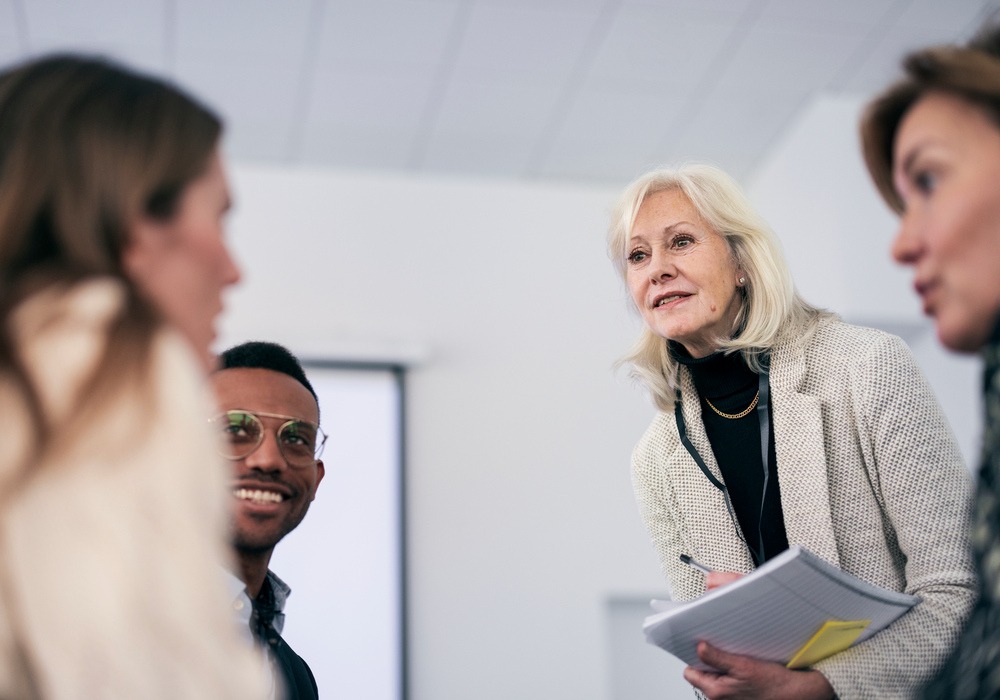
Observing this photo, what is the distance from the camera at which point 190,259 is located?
1014 millimetres

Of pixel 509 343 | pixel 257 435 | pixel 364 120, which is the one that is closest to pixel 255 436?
pixel 257 435

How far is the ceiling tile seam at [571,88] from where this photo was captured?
15.5 ft

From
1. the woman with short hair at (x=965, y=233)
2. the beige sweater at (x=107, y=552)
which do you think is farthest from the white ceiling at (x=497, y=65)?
the beige sweater at (x=107, y=552)

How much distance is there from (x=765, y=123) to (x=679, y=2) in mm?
1204

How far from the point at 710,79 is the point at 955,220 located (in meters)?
4.28

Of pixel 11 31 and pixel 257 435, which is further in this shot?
pixel 11 31

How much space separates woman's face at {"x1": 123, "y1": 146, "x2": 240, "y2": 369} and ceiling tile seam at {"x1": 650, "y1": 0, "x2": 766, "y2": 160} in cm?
416

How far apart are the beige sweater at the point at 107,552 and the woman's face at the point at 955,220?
79 cm

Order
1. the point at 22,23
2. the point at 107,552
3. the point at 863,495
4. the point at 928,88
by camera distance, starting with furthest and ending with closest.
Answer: the point at 22,23, the point at 863,495, the point at 928,88, the point at 107,552

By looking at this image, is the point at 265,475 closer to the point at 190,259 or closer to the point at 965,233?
the point at 190,259

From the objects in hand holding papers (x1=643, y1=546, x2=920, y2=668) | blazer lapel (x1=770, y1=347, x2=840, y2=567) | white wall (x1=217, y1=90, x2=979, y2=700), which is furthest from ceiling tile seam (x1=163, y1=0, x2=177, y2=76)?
hand holding papers (x1=643, y1=546, x2=920, y2=668)

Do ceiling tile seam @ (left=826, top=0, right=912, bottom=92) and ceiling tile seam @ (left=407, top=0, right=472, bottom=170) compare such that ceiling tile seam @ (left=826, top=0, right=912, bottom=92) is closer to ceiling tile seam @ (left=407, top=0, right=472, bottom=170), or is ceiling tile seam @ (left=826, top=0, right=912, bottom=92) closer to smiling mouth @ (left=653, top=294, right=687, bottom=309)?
ceiling tile seam @ (left=407, top=0, right=472, bottom=170)

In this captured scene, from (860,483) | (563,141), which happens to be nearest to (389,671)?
(563,141)

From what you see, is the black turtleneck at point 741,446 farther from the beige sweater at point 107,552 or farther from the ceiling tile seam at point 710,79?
the ceiling tile seam at point 710,79
